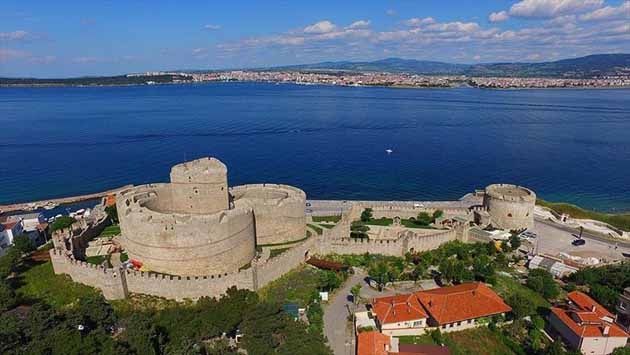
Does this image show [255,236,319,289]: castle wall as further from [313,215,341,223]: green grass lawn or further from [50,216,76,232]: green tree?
[50,216,76,232]: green tree

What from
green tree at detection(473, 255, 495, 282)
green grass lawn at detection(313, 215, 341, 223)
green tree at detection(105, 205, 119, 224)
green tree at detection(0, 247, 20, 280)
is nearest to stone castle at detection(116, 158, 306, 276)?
green grass lawn at detection(313, 215, 341, 223)

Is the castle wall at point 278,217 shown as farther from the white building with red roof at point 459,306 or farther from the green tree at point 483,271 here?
the green tree at point 483,271

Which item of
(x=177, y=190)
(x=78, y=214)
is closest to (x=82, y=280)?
(x=177, y=190)

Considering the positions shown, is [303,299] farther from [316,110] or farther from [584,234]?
[316,110]

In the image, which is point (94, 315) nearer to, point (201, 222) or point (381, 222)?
point (201, 222)

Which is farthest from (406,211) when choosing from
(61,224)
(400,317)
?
(61,224)

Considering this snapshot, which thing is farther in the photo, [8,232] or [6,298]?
[8,232]

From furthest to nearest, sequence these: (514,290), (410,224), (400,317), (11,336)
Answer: (410,224) < (514,290) < (400,317) < (11,336)
